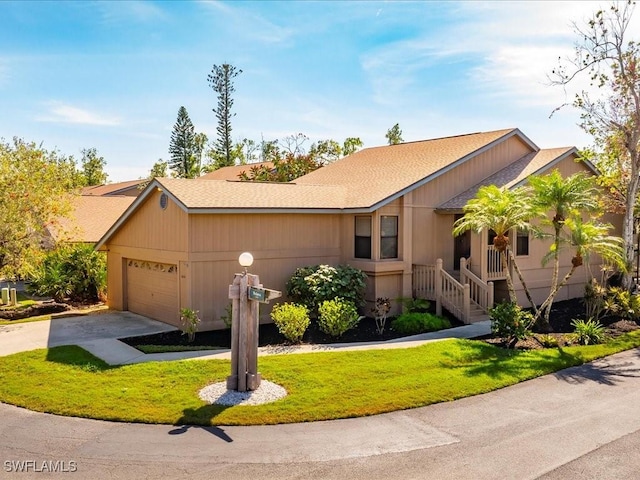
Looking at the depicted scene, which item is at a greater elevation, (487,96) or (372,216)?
(487,96)

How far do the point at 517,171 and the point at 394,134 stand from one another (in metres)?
36.2

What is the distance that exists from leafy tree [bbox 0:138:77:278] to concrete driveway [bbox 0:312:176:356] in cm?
302

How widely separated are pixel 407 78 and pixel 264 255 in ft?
31.3

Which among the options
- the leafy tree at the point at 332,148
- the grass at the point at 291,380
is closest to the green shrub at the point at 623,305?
the grass at the point at 291,380

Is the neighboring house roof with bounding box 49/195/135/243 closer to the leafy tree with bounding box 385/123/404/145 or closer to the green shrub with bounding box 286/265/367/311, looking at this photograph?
the green shrub with bounding box 286/265/367/311

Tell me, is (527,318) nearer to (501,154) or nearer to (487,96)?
(501,154)

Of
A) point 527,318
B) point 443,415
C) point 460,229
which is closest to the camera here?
point 443,415

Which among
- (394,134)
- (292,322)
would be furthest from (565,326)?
(394,134)

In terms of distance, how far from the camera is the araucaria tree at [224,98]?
5300 centimetres

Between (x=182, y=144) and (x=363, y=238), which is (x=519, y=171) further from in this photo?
(x=182, y=144)

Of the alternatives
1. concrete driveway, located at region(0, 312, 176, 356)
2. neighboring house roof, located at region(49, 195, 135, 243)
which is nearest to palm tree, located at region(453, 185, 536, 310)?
concrete driveway, located at region(0, 312, 176, 356)

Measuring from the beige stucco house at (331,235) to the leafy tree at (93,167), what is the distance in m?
52.7

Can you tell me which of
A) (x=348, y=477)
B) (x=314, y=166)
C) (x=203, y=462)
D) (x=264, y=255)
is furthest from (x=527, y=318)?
(x=314, y=166)

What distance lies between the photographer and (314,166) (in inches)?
1479
